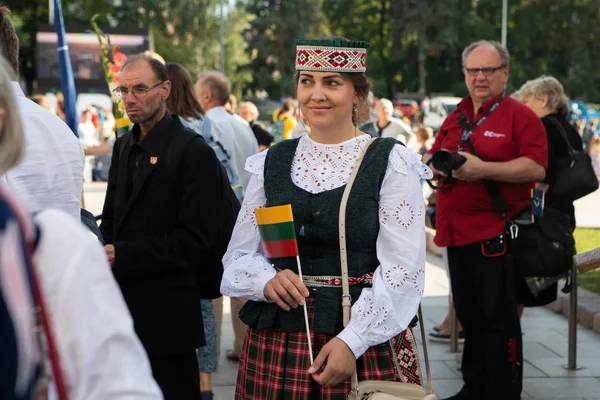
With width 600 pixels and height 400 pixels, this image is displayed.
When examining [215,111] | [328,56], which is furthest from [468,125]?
[328,56]

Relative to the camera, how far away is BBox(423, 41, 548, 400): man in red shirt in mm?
5191

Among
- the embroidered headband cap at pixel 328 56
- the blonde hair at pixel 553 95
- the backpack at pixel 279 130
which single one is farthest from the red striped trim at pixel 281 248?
the backpack at pixel 279 130

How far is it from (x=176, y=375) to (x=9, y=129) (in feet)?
9.69

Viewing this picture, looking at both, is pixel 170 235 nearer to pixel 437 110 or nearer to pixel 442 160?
pixel 442 160

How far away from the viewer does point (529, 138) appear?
5188mm

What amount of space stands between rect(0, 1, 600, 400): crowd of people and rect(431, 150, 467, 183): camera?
0.10ft

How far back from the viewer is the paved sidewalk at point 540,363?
19.8 ft

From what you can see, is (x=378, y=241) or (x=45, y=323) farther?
(x=378, y=241)

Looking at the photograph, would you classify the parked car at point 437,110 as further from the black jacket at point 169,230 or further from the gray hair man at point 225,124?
the black jacket at point 169,230

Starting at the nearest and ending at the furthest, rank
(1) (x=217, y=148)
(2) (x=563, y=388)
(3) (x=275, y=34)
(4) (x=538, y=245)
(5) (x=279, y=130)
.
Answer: (4) (x=538, y=245), (2) (x=563, y=388), (1) (x=217, y=148), (5) (x=279, y=130), (3) (x=275, y=34)

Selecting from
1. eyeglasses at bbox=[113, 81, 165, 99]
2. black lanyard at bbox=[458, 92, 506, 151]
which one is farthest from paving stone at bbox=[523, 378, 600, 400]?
eyeglasses at bbox=[113, 81, 165, 99]

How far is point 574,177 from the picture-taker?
232 inches

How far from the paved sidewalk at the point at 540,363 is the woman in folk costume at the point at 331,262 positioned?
115 inches

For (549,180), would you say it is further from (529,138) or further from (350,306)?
(350,306)
